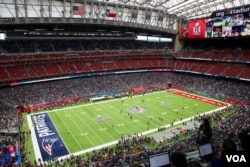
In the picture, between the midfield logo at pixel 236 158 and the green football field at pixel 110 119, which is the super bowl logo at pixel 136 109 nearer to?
the green football field at pixel 110 119

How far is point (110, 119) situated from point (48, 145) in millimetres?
12229

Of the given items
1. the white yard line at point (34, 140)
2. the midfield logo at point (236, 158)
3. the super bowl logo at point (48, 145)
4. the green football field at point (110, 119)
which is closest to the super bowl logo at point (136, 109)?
the green football field at point (110, 119)

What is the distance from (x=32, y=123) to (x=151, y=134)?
68.4 feet

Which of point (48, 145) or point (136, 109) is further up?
point (136, 109)

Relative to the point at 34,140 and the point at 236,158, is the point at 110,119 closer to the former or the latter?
the point at 34,140

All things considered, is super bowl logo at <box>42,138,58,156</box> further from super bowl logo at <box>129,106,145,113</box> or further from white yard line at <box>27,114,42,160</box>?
super bowl logo at <box>129,106,145,113</box>

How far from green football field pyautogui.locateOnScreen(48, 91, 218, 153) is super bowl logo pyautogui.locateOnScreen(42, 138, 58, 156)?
5.55ft

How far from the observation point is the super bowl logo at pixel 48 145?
1212 inches

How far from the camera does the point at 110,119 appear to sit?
135ft

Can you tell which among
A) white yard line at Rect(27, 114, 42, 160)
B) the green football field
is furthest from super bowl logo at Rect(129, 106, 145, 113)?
white yard line at Rect(27, 114, 42, 160)

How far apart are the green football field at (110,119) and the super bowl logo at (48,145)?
169 centimetres

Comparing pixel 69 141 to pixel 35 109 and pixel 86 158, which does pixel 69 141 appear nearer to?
pixel 86 158

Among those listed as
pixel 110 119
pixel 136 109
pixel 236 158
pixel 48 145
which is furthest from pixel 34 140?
pixel 236 158

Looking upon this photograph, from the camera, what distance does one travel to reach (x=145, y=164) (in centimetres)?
762
